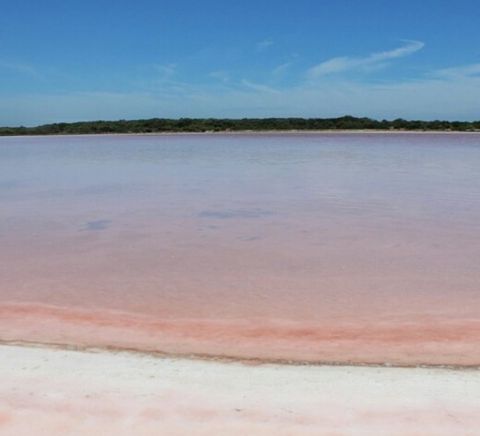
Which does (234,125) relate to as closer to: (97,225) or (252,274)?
(97,225)

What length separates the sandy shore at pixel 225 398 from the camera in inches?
Answer: 90.7

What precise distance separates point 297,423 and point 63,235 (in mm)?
4713

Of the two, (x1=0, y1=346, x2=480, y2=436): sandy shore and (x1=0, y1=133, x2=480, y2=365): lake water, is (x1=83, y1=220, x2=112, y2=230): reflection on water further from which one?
(x1=0, y1=346, x2=480, y2=436): sandy shore

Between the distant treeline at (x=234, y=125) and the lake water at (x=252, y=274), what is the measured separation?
143 ft

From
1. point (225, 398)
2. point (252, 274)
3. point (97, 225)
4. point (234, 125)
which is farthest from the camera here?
point (234, 125)

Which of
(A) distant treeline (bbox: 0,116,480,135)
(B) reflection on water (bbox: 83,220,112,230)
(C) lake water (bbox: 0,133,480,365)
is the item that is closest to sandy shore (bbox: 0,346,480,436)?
(C) lake water (bbox: 0,133,480,365)

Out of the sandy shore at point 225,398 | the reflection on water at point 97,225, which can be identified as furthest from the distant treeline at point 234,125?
the sandy shore at point 225,398

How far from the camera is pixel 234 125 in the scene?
56094 mm

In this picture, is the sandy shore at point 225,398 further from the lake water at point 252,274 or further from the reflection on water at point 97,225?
the reflection on water at point 97,225

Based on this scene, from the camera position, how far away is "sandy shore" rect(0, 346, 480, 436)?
230 cm

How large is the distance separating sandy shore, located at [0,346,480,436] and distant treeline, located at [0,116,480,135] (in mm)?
49799

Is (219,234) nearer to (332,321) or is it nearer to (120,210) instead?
(120,210)

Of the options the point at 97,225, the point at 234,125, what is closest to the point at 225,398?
the point at 97,225

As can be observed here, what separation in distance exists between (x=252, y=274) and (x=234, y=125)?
2053 inches
